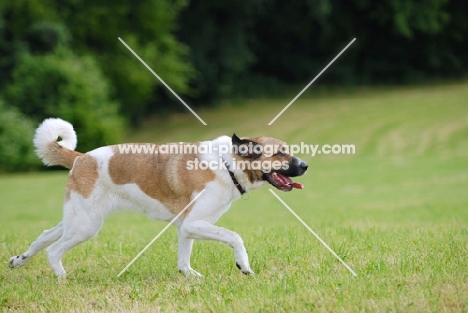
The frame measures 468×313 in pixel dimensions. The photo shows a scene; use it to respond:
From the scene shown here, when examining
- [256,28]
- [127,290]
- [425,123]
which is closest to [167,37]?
[256,28]

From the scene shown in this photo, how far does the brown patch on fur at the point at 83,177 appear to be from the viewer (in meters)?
8.23

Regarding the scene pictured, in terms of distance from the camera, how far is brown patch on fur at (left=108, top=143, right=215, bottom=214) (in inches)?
325

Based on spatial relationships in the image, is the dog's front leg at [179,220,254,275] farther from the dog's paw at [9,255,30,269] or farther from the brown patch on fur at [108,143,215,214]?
the dog's paw at [9,255,30,269]

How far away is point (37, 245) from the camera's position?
8.43m

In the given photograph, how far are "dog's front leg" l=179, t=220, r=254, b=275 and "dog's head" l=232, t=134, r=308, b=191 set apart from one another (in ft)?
2.51

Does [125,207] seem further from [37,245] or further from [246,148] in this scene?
[246,148]

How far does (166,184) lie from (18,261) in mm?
1920

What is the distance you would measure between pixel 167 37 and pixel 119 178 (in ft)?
115

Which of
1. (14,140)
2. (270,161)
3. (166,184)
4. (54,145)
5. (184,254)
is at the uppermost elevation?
(54,145)

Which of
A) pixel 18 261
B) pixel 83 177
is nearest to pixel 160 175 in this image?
pixel 83 177

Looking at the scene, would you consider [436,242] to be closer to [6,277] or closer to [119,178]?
[119,178]

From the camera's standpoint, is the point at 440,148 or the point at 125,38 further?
the point at 125,38

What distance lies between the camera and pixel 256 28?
5050cm

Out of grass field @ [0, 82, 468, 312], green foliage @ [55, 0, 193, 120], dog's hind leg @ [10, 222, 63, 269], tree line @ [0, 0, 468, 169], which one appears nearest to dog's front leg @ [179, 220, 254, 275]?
grass field @ [0, 82, 468, 312]
